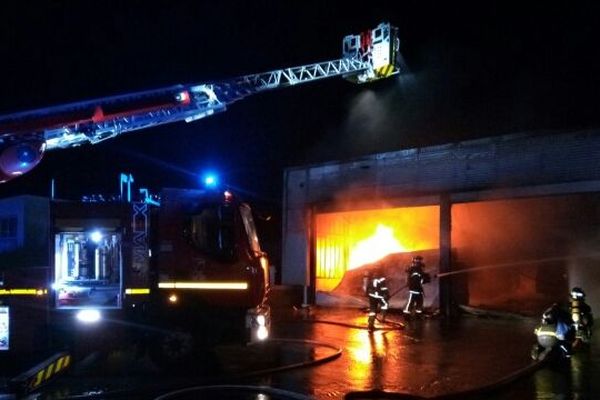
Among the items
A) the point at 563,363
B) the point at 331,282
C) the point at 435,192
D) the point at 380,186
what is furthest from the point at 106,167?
the point at 563,363

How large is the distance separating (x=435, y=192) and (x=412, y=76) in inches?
433

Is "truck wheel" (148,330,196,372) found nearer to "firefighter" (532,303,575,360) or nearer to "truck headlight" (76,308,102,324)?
"truck headlight" (76,308,102,324)

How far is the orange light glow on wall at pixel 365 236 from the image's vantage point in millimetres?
22797

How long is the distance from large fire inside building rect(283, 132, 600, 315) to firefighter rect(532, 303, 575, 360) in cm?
665

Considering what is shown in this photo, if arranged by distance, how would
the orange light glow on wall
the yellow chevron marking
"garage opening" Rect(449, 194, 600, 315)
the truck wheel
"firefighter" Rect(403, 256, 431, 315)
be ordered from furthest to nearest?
1. the orange light glow on wall
2. "garage opening" Rect(449, 194, 600, 315)
3. "firefighter" Rect(403, 256, 431, 315)
4. the truck wheel
5. the yellow chevron marking

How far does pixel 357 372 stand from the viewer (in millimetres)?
9445

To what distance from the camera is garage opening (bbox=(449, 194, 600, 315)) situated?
18.8m

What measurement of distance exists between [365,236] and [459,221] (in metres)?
4.54

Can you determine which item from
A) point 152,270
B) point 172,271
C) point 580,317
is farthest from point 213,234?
point 580,317

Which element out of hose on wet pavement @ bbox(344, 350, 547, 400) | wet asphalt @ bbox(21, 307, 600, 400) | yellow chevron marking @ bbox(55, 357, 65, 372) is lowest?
wet asphalt @ bbox(21, 307, 600, 400)

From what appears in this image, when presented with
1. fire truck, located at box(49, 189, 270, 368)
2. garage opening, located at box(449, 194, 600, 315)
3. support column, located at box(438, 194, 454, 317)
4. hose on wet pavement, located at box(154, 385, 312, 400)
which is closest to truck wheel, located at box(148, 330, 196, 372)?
fire truck, located at box(49, 189, 270, 368)

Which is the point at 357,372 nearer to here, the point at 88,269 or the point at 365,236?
the point at 88,269

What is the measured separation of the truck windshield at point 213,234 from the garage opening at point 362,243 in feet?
40.1

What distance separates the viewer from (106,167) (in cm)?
2672
